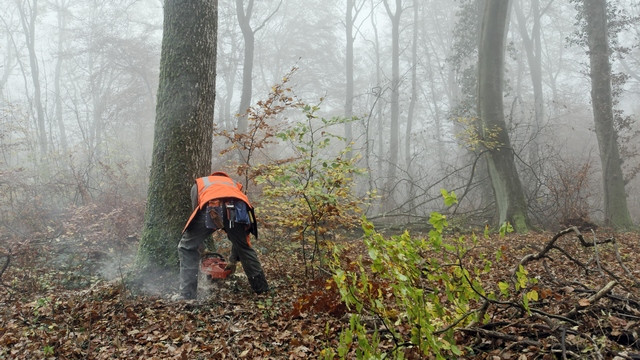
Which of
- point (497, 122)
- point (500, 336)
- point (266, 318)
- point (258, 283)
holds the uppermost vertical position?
point (497, 122)

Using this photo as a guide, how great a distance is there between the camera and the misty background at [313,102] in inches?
432

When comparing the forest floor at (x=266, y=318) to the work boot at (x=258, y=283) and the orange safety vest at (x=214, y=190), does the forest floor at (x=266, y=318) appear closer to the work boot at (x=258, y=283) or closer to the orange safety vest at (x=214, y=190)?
the work boot at (x=258, y=283)

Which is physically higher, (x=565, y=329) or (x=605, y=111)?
(x=605, y=111)

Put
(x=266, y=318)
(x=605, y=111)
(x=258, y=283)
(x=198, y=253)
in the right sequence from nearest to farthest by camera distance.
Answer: (x=266, y=318)
(x=198, y=253)
(x=258, y=283)
(x=605, y=111)

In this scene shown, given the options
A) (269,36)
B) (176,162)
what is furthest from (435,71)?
(176,162)

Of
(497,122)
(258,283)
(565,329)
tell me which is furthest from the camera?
(497,122)

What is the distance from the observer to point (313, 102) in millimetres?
29125

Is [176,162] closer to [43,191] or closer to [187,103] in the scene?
[187,103]

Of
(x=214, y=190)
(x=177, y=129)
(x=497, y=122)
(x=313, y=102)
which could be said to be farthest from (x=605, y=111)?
(x=313, y=102)

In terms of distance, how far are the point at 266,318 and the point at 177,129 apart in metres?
2.63

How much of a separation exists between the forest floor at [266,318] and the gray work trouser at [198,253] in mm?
197

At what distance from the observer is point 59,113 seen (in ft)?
85.0

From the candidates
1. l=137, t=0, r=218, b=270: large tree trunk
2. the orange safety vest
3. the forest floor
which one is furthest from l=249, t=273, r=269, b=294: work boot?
l=137, t=0, r=218, b=270: large tree trunk

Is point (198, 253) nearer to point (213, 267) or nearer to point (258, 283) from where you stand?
point (213, 267)
